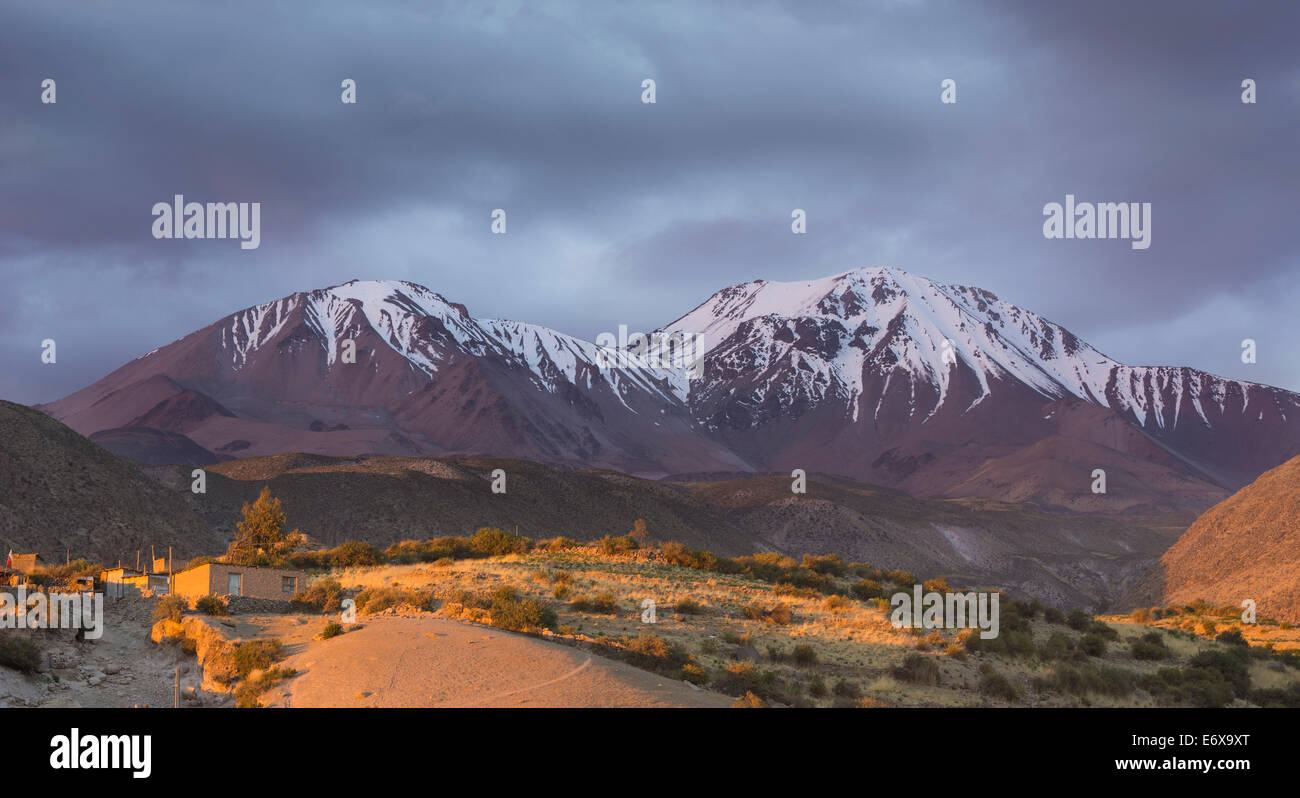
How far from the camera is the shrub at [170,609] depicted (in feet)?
102

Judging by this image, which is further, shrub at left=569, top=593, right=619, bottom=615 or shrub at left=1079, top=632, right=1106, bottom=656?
shrub at left=1079, top=632, right=1106, bottom=656

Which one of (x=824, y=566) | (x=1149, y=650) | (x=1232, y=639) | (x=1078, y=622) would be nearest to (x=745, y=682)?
(x=1149, y=650)

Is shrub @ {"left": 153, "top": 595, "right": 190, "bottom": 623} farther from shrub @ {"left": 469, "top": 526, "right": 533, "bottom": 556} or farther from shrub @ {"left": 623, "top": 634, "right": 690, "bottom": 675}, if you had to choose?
shrub @ {"left": 469, "top": 526, "right": 533, "bottom": 556}

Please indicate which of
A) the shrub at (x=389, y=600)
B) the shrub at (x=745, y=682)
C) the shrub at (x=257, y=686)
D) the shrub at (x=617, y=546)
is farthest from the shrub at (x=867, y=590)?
the shrub at (x=257, y=686)

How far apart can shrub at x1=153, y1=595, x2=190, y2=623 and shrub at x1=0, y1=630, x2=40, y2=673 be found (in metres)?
7.03

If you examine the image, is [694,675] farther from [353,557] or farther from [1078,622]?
[353,557]

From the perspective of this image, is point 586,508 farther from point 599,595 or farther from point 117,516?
point 599,595

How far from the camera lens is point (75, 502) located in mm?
69875

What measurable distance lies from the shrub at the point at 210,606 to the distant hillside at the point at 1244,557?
6102 cm

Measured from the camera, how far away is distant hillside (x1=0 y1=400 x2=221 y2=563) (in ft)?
209

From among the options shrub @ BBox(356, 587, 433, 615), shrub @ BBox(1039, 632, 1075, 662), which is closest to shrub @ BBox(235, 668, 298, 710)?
shrub @ BBox(356, 587, 433, 615)

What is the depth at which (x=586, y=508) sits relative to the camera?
11206 cm
